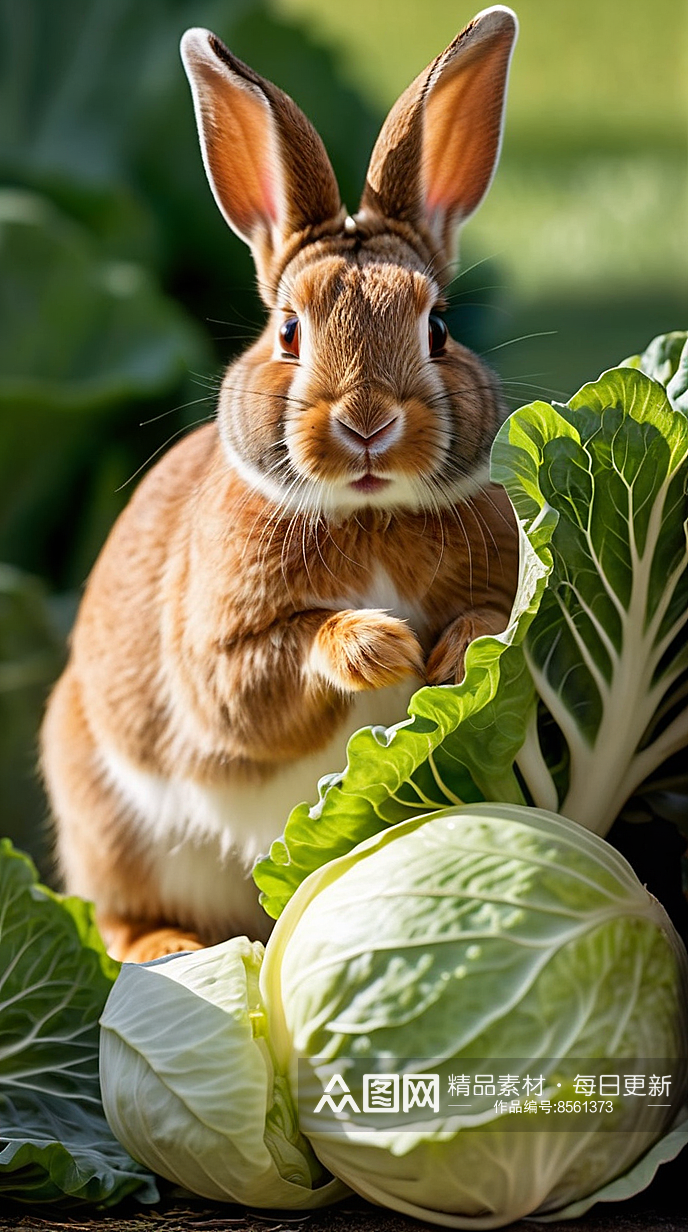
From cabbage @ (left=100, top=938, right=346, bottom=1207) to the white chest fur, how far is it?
0.13 meters

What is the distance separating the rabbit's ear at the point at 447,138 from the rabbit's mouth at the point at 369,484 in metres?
0.18

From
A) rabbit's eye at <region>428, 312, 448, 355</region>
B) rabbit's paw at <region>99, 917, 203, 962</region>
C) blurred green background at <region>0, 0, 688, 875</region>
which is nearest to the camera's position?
rabbit's eye at <region>428, 312, 448, 355</region>

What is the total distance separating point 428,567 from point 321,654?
0.10m

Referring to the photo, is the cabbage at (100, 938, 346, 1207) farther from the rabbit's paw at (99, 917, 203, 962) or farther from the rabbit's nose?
A: the rabbit's nose

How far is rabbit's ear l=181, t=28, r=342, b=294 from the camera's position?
850 mm

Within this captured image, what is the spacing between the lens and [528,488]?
79cm

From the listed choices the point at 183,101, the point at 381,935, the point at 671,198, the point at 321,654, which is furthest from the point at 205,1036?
the point at 671,198

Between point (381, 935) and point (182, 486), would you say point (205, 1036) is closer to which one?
point (381, 935)

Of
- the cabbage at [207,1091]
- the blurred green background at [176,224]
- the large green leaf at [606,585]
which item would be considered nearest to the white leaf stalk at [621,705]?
the large green leaf at [606,585]

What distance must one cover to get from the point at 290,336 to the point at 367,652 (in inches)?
8.0

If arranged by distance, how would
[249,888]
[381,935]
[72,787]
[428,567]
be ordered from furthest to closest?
[72,787], [249,888], [428,567], [381,935]

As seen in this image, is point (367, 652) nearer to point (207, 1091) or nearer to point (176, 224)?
point (207, 1091)

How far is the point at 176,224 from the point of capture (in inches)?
106

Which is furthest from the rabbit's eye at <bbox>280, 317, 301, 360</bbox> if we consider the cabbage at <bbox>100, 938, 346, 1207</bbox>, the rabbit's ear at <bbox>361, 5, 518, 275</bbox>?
the cabbage at <bbox>100, 938, 346, 1207</bbox>
